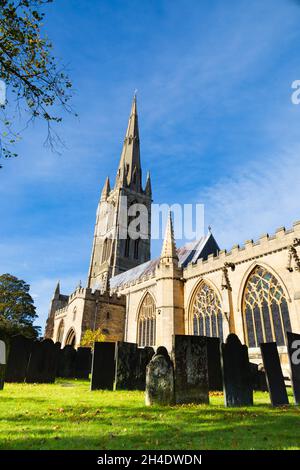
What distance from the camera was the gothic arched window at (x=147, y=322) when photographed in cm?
2480

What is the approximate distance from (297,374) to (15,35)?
380 inches

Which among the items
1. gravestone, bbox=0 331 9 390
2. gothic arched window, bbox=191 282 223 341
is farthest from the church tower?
gravestone, bbox=0 331 9 390

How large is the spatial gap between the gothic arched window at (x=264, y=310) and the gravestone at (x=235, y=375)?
9173 millimetres

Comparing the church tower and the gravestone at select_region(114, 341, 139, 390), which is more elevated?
the church tower

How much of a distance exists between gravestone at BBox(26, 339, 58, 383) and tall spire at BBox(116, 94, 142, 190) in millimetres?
43932

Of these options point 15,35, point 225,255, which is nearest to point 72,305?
point 225,255

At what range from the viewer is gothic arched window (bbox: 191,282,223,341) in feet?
63.6

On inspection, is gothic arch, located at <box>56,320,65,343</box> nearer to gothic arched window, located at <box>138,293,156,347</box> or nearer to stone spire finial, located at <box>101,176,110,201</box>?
gothic arched window, located at <box>138,293,156,347</box>

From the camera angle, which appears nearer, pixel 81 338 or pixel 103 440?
pixel 103 440

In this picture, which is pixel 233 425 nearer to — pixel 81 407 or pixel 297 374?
pixel 81 407

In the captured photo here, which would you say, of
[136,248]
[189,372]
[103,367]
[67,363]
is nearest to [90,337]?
[67,363]

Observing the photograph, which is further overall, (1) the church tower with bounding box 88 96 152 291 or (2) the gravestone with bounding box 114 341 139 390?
(1) the church tower with bounding box 88 96 152 291

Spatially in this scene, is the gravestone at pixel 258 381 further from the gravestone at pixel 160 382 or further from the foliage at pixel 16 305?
the foliage at pixel 16 305
